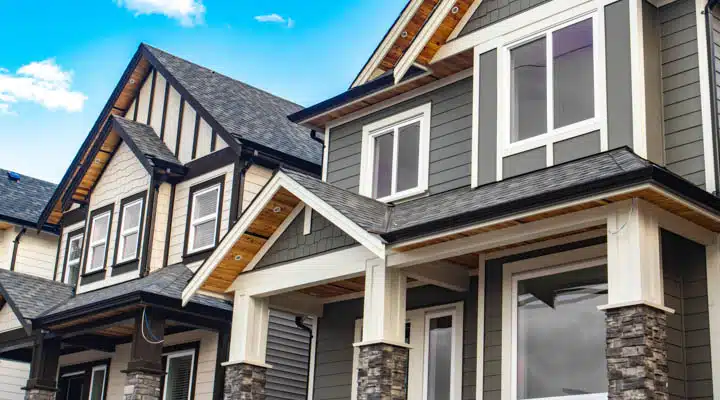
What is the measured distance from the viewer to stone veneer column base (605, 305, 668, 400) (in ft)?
34.0

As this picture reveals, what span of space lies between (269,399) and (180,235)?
4262 millimetres

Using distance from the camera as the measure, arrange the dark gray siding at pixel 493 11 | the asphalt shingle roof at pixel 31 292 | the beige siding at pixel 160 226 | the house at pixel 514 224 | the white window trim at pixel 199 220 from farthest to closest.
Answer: the beige siding at pixel 160 226
the asphalt shingle roof at pixel 31 292
the white window trim at pixel 199 220
the dark gray siding at pixel 493 11
the house at pixel 514 224

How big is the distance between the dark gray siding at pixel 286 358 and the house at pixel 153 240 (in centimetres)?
3

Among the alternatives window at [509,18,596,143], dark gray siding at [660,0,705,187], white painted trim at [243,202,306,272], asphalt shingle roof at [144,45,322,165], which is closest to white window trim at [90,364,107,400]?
asphalt shingle roof at [144,45,322,165]

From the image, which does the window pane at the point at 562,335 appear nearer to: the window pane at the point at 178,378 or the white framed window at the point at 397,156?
the white framed window at the point at 397,156

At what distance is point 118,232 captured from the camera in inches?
890

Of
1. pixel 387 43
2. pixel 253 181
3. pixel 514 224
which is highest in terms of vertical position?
pixel 387 43

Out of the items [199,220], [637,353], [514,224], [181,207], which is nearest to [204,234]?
[199,220]

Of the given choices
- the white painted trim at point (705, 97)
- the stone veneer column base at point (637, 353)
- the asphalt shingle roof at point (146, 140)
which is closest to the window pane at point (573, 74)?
the white painted trim at point (705, 97)

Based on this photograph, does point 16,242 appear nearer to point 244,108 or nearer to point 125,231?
point 125,231

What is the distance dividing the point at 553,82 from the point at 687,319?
377cm

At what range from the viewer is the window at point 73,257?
2480 centimetres

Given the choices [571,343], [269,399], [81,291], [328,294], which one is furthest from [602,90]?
[81,291]

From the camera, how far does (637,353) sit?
1047 cm
